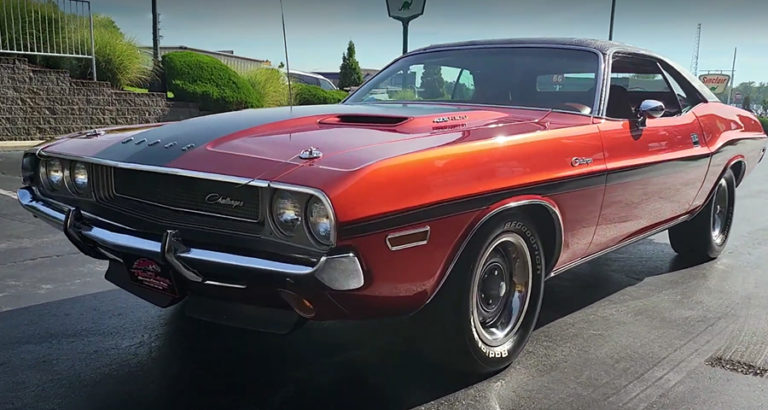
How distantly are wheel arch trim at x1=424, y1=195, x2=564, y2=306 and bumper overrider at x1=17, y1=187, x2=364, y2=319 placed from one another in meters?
0.46

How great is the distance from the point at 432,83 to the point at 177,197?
2.17 meters

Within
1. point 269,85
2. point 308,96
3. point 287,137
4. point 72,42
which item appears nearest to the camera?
point 287,137

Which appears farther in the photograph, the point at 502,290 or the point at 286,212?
the point at 502,290

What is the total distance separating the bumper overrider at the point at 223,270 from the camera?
2.14m

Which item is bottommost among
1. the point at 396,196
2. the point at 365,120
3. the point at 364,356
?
the point at 364,356

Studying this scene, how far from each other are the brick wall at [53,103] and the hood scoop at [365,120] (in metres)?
10.5

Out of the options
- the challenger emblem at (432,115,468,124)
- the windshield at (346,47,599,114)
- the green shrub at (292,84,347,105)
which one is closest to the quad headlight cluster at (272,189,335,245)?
the challenger emblem at (432,115,468,124)

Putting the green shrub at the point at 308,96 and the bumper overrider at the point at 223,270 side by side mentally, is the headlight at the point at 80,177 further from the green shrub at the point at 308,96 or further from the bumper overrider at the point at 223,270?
the green shrub at the point at 308,96

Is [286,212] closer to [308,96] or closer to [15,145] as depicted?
[15,145]

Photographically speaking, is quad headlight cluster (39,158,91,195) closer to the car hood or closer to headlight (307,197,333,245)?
the car hood

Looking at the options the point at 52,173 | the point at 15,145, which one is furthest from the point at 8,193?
the point at 15,145

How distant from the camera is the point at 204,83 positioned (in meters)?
14.2

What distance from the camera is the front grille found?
2340mm

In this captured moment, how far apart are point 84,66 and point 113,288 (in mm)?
10706
